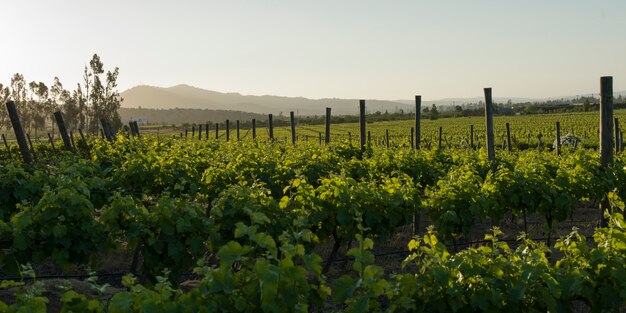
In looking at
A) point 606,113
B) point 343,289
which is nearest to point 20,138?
point 343,289

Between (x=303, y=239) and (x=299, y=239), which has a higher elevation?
(x=303, y=239)

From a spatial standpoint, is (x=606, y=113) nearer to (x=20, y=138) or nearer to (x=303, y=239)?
(x=303, y=239)

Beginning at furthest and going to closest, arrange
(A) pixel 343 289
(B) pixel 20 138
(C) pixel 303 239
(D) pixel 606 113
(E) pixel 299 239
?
(B) pixel 20 138 → (D) pixel 606 113 → (E) pixel 299 239 → (C) pixel 303 239 → (A) pixel 343 289

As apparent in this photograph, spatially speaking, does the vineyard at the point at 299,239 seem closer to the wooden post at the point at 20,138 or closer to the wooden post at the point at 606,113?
the wooden post at the point at 606,113

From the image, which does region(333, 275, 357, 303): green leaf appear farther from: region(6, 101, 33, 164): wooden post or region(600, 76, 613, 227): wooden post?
region(6, 101, 33, 164): wooden post

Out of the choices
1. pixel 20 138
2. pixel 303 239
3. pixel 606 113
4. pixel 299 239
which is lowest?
pixel 299 239

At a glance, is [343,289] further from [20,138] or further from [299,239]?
[20,138]

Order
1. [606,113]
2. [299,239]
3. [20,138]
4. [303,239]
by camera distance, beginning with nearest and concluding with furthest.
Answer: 1. [303,239]
2. [299,239]
3. [606,113]
4. [20,138]

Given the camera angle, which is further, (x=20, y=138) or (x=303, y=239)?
(x=20, y=138)

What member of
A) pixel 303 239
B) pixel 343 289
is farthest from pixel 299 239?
pixel 343 289

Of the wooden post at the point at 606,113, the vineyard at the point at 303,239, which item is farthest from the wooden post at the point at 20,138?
the wooden post at the point at 606,113

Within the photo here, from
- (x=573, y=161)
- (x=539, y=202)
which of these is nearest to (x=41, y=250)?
(x=539, y=202)

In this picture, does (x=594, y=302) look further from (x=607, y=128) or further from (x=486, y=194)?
(x=607, y=128)

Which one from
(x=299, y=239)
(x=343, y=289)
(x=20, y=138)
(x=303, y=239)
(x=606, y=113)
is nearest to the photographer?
(x=343, y=289)
